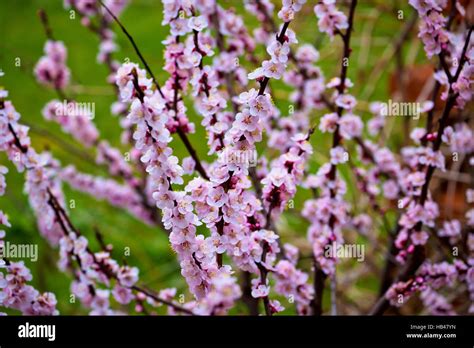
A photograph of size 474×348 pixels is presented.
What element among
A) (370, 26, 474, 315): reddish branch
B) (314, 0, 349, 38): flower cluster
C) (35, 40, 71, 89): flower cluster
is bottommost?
(370, 26, 474, 315): reddish branch

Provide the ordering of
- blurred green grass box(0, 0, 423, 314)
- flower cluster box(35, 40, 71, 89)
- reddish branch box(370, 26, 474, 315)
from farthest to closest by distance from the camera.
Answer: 1. blurred green grass box(0, 0, 423, 314)
2. flower cluster box(35, 40, 71, 89)
3. reddish branch box(370, 26, 474, 315)

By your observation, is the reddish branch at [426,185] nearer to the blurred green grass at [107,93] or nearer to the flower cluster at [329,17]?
the flower cluster at [329,17]

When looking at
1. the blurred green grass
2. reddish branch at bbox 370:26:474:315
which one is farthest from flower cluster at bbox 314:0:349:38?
the blurred green grass

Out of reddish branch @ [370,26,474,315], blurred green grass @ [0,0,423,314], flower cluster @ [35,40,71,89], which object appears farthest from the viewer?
blurred green grass @ [0,0,423,314]

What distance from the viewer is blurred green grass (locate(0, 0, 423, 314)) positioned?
227 centimetres

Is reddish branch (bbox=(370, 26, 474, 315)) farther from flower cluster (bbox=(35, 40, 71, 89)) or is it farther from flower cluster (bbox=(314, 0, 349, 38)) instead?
flower cluster (bbox=(35, 40, 71, 89))

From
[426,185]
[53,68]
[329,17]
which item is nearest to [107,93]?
[53,68]

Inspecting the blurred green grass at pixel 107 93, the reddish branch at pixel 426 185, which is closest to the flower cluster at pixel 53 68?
the blurred green grass at pixel 107 93

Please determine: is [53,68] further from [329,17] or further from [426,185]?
[426,185]

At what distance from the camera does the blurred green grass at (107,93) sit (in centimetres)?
227

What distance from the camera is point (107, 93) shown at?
2957 millimetres

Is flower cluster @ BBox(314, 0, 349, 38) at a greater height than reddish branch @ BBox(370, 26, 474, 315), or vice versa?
flower cluster @ BBox(314, 0, 349, 38)

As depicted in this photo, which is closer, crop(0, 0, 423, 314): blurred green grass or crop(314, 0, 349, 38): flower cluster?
crop(314, 0, 349, 38): flower cluster
